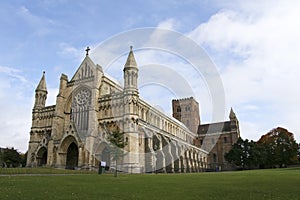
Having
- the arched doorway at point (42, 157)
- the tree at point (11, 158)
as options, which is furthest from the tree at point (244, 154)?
the tree at point (11, 158)

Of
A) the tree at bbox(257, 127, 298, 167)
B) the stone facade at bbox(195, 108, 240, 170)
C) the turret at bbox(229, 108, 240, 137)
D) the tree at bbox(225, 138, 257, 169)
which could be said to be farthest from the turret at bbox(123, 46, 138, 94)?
the turret at bbox(229, 108, 240, 137)

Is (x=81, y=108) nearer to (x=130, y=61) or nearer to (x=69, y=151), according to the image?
(x=69, y=151)

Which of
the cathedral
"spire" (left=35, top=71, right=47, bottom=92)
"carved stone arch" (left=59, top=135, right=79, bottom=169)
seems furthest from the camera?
"spire" (left=35, top=71, right=47, bottom=92)

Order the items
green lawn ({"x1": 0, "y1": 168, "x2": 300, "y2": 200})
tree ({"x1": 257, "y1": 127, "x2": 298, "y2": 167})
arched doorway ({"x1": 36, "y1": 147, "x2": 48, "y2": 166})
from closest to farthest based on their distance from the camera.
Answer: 1. green lawn ({"x1": 0, "y1": 168, "x2": 300, "y2": 200})
2. arched doorway ({"x1": 36, "y1": 147, "x2": 48, "y2": 166})
3. tree ({"x1": 257, "y1": 127, "x2": 298, "y2": 167})

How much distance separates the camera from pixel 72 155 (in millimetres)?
47812

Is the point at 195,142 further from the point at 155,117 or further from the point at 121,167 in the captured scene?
the point at 121,167

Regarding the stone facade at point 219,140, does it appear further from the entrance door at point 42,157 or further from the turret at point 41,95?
the turret at point 41,95

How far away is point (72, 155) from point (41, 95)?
16.1 m

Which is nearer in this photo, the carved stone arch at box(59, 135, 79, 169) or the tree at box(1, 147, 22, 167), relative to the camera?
the carved stone arch at box(59, 135, 79, 169)

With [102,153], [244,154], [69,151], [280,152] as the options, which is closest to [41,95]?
[69,151]

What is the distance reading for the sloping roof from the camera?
95056 mm

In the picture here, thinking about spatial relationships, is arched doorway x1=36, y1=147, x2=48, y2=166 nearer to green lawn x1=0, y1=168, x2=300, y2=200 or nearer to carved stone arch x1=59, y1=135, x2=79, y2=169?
carved stone arch x1=59, y1=135, x2=79, y2=169

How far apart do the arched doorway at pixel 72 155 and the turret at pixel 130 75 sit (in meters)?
14.9

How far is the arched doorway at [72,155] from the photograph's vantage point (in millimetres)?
46847
